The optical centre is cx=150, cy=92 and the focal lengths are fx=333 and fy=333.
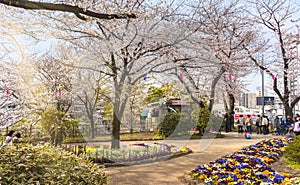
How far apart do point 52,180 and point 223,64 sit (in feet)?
25.9

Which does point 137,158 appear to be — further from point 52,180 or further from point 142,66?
point 52,180

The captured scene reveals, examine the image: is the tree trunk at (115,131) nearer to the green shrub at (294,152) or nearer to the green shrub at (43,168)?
the green shrub at (294,152)

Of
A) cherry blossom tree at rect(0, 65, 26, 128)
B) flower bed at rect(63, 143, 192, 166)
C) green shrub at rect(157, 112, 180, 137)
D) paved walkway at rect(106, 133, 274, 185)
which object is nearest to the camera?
paved walkway at rect(106, 133, 274, 185)

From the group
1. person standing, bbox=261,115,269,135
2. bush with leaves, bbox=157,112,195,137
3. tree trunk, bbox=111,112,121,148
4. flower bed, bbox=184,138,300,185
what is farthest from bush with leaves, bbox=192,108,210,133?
flower bed, bbox=184,138,300,185

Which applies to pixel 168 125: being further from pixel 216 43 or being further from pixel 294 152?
pixel 294 152

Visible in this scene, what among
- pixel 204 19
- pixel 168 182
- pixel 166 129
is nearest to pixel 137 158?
pixel 168 182

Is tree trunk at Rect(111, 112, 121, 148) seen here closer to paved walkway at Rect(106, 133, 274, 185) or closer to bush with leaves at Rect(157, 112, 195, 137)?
paved walkway at Rect(106, 133, 274, 185)

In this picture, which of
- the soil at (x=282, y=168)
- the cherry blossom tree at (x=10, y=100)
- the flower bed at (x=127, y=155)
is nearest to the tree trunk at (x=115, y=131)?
the flower bed at (x=127, y=155)

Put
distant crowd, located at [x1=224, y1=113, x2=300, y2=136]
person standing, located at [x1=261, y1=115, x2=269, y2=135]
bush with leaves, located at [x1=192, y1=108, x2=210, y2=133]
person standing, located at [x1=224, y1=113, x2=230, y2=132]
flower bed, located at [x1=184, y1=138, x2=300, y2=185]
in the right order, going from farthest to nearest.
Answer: person standing, located at [x1=224, y1=113, x2=230, y2=132] < person standing, located at [x1=261, y1=115, x2=269, y2=135] < distant crowd, located at [x1=224, y1=113, x2=300, y2=136] < bush with leaves, located at [x1=192, y1=108, x2=210, y2=133] < flower bed, located at [x1=184, y1=138, x2=300, y2=185]

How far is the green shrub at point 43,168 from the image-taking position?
3.09 metres

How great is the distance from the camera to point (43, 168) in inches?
131

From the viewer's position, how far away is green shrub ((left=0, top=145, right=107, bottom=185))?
10.1 ft

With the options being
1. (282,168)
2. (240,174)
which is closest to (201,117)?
(282,168)

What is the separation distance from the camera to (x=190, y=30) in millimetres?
8242
